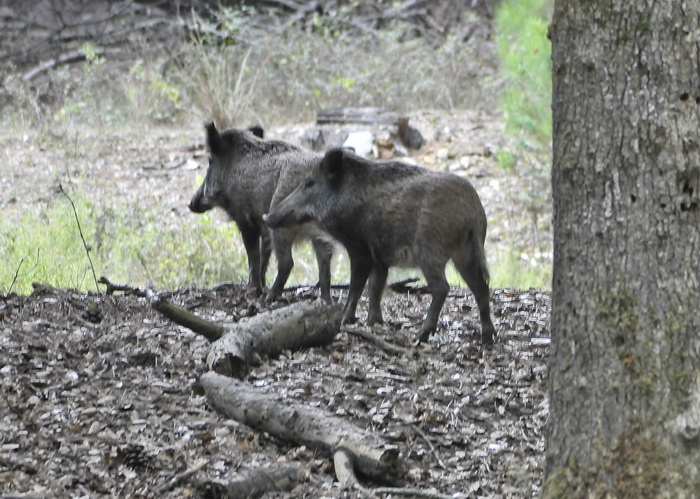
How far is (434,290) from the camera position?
6.62m

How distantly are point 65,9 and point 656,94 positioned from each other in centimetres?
1876

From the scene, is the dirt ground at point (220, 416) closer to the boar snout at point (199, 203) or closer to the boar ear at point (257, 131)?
the boar snout at point (199, 203)

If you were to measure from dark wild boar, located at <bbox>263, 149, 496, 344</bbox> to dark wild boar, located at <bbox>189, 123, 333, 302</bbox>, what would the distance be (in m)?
0.60

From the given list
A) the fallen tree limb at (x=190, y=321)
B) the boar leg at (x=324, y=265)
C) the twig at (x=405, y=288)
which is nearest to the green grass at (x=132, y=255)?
the twig at (x=405, y=288)

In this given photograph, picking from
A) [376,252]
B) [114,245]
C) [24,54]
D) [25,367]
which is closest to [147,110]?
[24,54]

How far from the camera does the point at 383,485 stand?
4297 mm

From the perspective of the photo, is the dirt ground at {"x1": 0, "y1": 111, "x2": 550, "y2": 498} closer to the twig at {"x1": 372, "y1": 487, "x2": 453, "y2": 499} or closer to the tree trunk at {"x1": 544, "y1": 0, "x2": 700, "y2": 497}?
the twig at {"x1": 372, "y1": 487, "x2": 453, "y2": 499}

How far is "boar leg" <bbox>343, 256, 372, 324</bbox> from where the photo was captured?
23.2 ft

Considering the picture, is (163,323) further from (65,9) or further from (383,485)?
(65,9)

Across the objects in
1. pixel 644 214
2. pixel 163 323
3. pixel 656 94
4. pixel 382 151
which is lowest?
pixel 382 151

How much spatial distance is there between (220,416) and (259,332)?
954 millimetres

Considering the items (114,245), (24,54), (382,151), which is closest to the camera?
(114,245)

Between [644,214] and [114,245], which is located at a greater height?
[644,214]

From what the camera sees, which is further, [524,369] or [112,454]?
[524,369]
